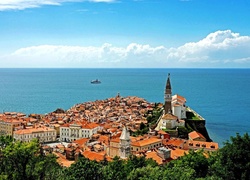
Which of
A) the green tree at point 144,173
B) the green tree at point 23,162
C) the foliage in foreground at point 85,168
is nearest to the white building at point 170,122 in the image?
the foliage in foreground at point 85,168

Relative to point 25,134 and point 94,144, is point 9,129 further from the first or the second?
point 94,144

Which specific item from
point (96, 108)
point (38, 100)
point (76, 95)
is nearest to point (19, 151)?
point (96, 108)

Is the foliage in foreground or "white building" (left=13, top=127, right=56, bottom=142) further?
"white building" (left=13, top=127, right=56, bottom=142)

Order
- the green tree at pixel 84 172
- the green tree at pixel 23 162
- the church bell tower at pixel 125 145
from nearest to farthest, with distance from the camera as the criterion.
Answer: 1. the green tree at pixel 23 162
2. the green tree at pixel 84 172
3. the church bell tower at pixel 125 145

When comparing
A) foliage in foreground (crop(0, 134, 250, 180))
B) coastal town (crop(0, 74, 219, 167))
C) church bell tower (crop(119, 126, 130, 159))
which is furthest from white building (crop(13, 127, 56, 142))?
foliage in foreground (crop(0, 134, 250, 180))

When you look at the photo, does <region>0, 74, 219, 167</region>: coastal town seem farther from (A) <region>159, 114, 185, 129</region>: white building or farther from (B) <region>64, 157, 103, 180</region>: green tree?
(B) <region>64, 157, 103, 180</region>: green tree

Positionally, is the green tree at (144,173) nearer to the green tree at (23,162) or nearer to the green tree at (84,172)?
the green tree at (84,172)

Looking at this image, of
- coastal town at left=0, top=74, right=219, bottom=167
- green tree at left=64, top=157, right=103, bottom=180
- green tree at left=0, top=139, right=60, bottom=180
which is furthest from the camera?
coastal town at left=0, top=74, right=219, bottom=167

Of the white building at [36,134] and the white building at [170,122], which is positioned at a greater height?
the white building at [170,122]
